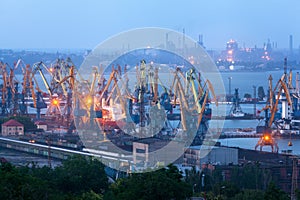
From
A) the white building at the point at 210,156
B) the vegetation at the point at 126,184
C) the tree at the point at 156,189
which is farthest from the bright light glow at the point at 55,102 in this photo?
the tree at the point at 156,189

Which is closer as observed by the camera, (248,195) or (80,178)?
(248,195)

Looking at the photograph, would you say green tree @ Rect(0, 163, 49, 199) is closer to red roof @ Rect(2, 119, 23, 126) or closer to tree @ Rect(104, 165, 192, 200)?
tree @ Rect(104, 165, 192, 200)

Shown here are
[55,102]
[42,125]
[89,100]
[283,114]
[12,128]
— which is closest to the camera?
[12,128]

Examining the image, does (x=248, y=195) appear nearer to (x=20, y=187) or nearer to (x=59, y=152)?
(x=20, y=187)

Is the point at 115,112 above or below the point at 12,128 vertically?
above

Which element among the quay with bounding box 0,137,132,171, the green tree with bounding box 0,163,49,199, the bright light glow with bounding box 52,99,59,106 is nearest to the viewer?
the green tree with bounding box 0,163,49,199

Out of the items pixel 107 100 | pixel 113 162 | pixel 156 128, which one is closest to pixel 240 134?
pixel 156 128

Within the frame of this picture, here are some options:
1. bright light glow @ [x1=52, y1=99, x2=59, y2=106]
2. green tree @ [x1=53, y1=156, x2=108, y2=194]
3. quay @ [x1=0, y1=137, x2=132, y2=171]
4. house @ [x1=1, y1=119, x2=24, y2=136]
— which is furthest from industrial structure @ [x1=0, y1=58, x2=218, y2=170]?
green tree @ [x1=53, y1=156, x2=108, y2=194]

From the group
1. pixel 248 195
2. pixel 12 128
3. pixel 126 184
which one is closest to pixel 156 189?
pixel 126 184
